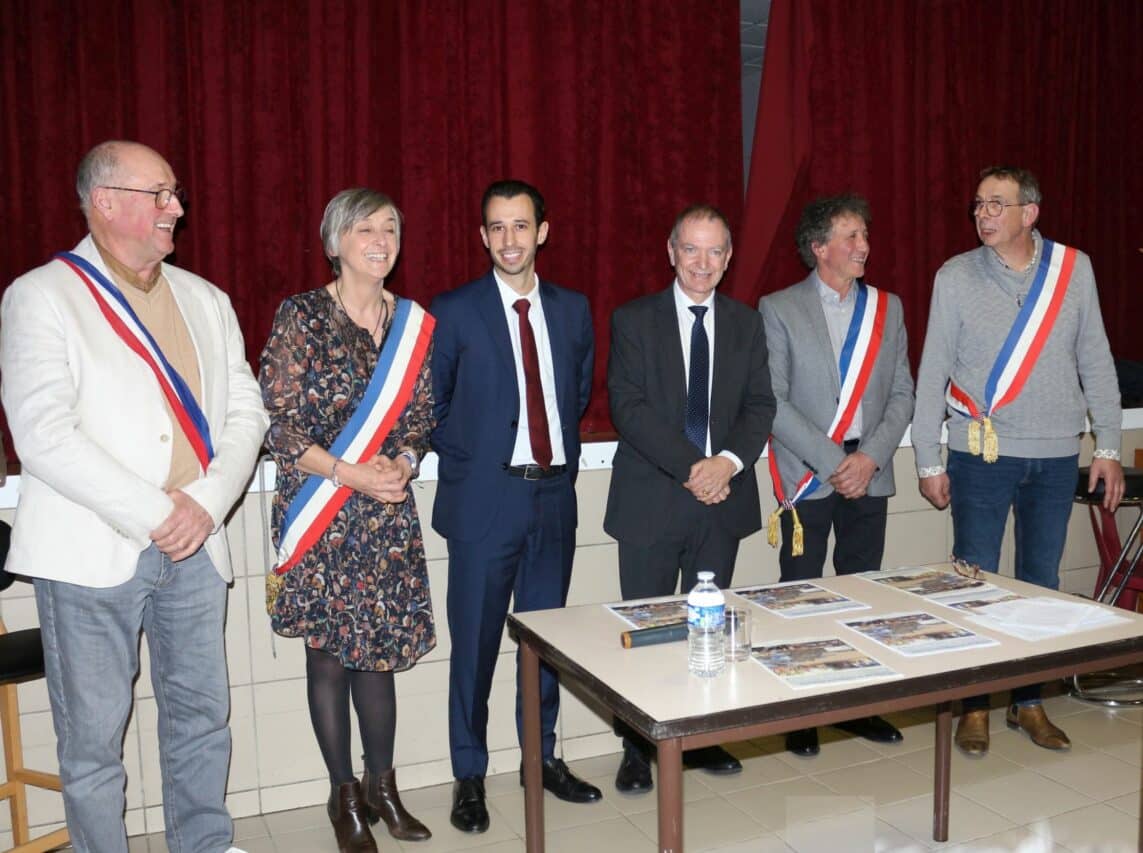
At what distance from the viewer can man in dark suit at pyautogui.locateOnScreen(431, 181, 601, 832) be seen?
2.66 metres

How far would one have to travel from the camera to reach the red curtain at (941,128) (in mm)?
3709

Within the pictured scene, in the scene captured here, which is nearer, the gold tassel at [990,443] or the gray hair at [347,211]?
the gray hair at [347,211]

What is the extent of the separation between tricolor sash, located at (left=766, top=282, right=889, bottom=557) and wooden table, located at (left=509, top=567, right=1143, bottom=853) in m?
0.83

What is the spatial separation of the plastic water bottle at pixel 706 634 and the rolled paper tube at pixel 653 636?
124 mm

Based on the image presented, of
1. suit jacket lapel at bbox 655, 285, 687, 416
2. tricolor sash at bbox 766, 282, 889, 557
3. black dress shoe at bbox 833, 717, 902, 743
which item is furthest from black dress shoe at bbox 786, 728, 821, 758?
suit jacket lapel at bbox 655, 285, 687, 416

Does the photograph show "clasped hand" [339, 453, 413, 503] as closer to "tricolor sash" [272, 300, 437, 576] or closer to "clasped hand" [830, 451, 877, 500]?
"tricolor sash" [272, 300, 437, 576]

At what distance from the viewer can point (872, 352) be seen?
3.07 m

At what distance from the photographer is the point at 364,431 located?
2.46 metres

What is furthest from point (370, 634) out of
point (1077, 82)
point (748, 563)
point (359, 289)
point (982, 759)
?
point (1077, 82)

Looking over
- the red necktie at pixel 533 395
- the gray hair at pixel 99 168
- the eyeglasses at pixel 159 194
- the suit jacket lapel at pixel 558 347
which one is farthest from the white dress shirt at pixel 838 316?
the gray hair at pixel 99 168

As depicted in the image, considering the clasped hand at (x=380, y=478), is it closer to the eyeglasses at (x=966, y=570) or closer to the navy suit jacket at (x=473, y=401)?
the navy suit jacket at (x=473, y=401)

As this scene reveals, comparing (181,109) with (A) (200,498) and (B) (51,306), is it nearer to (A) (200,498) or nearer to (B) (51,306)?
(B) (51,306)

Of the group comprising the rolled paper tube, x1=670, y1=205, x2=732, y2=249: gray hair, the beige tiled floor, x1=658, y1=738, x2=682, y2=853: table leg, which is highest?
x1=670, y1=205, x2=732, y2=249: gray hair

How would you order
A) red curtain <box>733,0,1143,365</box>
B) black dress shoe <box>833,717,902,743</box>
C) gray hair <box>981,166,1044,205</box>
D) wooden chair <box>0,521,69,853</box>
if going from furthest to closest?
red curtain <box>733,0,1143,365</box> → black dress shoe <box>833,717,902,743</box> → gray hair <box>981,166,1044,205</box> → wooden chair <box>0,521,69,853</box>
